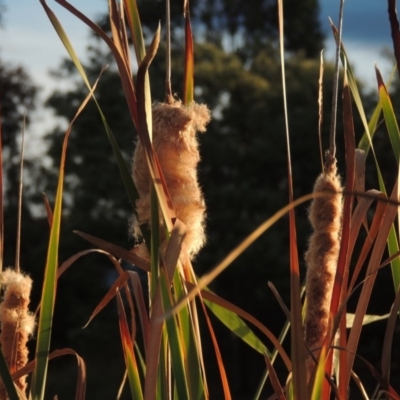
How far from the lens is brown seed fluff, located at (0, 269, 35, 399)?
29.3 inches

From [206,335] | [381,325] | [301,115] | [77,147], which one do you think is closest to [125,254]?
[206,335]

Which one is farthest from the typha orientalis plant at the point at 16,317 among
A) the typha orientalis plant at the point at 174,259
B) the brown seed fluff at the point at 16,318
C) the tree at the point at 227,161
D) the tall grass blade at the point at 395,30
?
the tree at the point at 227,161

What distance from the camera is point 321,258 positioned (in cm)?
64

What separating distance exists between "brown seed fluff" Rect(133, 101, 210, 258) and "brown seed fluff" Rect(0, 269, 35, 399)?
8.0 inches

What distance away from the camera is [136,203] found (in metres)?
0.60

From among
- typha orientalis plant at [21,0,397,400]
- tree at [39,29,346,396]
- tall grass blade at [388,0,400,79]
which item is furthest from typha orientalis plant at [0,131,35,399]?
tree at [39,29,346,396]

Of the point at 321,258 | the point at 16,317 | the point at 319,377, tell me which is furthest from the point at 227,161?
the point at 319,377

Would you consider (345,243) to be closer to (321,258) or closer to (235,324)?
(321,258)

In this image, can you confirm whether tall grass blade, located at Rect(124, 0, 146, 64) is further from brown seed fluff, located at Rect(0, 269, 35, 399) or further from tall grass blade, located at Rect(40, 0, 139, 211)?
brown seed fluff, located at Rect(0, 269, 35, 399)

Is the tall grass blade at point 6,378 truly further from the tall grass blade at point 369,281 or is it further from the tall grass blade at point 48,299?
the tall grass blade at point 369,281

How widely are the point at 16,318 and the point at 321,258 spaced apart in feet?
0.96

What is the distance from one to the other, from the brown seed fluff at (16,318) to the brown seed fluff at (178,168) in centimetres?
20

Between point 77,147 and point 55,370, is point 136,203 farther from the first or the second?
point 55,370

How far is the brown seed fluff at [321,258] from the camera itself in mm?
630
